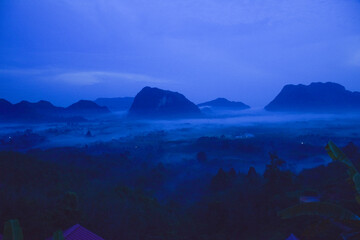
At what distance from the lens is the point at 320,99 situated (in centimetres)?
8800

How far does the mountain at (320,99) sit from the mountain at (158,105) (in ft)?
142

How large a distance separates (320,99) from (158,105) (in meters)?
60.2

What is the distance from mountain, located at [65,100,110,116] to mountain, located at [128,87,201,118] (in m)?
13.7

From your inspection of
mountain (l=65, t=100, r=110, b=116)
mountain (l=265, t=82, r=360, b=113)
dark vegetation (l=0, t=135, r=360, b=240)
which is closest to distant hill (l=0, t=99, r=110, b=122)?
mountain (l=65, t=100, r=110, b=116)

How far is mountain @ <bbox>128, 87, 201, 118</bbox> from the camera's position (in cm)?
9600

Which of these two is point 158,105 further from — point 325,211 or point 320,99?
point 325,211

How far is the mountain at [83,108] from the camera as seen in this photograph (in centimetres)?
8845

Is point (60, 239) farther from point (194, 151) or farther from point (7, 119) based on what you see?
point (7, 119)

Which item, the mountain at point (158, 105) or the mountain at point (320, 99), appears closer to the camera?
the mountain at point (320, 99)

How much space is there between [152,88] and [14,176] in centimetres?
8449

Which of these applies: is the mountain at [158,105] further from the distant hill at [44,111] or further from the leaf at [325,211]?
the leaf at [325,211]

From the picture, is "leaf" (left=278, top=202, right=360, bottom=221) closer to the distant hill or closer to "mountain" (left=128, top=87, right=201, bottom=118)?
the distant hill

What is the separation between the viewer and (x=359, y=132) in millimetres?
44281

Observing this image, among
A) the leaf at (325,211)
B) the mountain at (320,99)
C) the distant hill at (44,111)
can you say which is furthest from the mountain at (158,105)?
the leaf at (325,211)
